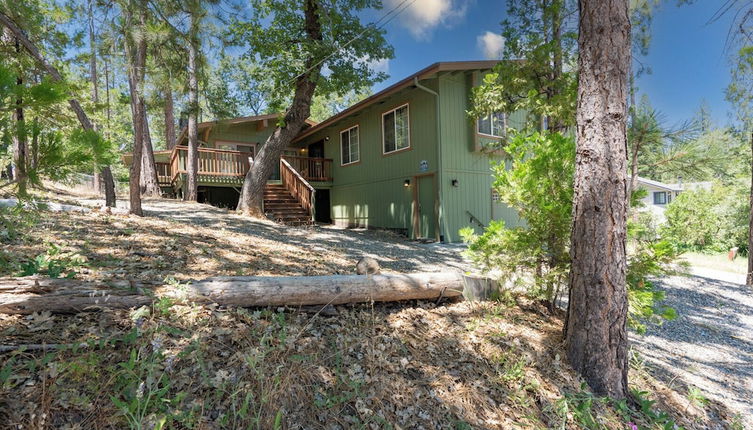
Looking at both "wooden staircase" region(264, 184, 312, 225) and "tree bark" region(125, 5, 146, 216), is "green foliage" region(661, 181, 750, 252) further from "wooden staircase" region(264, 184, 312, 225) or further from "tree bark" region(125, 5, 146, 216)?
"tree bark" region(125, 5, 146, 216)

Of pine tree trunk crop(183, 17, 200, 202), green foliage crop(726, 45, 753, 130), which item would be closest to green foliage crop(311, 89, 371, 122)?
pine tree trunk crop(183, 17, 200, 202)

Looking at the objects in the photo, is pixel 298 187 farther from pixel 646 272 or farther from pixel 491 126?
pixel 646 272

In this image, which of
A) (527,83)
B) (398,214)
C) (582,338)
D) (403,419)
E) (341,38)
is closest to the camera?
(403,419)

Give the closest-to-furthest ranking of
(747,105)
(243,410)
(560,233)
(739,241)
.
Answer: (243,410)
(560,233)
(747,105)
(739,241)

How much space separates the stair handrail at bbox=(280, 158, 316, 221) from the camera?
1110 centimetres

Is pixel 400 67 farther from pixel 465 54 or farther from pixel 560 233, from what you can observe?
pixel 560 233

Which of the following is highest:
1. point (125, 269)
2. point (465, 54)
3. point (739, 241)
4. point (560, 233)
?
point (465, 54)

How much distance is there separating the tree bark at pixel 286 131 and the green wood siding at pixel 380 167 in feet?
8.94

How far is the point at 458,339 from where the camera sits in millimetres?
2666

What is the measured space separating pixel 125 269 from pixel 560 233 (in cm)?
379

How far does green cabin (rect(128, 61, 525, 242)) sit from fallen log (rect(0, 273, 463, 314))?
4847 millimetres

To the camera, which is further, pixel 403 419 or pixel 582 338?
pixel 582 338

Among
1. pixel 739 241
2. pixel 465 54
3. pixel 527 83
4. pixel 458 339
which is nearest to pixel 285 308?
pixel 458 339

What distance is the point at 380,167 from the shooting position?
11.3 m
